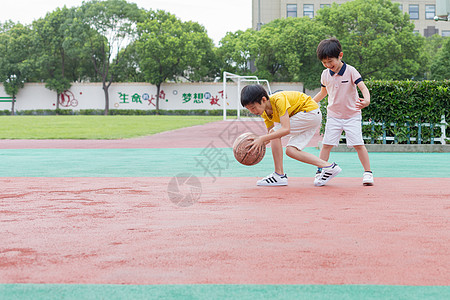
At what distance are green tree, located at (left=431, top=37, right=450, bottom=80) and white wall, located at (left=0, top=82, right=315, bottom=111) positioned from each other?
17.9 meters

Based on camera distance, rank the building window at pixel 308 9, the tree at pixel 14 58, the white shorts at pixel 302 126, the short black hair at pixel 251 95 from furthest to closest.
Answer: the building window at pixel 308 9 → the tree at pixel 14 58 → the white shorts at pixel 302 126 → the short black hair at pixel 251 95

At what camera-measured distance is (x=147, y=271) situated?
2.80 metres

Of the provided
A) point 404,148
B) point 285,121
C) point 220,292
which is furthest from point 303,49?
point 220,292

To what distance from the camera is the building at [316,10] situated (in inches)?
2724

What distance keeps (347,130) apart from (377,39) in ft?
136

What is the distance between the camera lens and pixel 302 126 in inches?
231

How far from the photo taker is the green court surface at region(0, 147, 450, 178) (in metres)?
7.81

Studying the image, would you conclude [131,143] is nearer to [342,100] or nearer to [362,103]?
[342,100]

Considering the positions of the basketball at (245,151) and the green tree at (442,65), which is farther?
the green tree at (442,65)

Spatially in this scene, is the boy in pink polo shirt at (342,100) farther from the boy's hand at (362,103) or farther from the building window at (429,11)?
the building window at (429,11)

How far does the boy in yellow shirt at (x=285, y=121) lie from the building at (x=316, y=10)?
63074 millimetres

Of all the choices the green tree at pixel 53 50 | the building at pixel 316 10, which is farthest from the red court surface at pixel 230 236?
the building at pixel 316 10

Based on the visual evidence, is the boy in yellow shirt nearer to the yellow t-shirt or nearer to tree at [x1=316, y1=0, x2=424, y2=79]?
the yellow t-shirt

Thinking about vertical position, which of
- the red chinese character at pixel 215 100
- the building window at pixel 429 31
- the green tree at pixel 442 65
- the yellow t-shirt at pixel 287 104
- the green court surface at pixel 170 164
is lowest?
the green court surface at pixel 170 164
